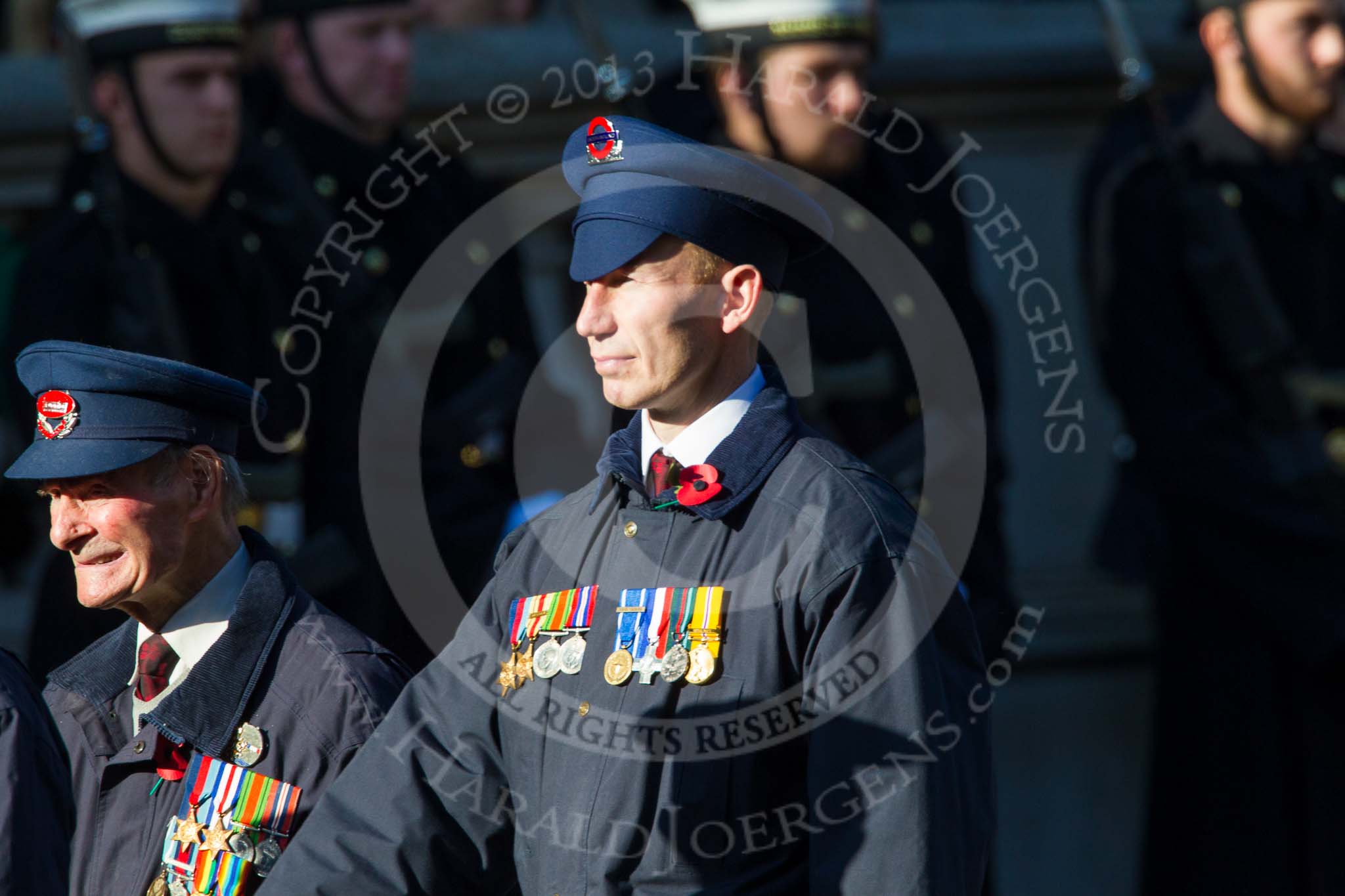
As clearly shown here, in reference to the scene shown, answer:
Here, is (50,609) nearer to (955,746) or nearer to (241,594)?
(241,594)

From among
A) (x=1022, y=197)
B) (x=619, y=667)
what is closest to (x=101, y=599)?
(x=619, y=667)

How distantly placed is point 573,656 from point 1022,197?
4027 mm

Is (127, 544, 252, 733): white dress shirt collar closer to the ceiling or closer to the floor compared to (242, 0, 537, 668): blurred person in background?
closer to the floor

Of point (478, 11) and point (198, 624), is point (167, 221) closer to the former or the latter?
point (478, 11)

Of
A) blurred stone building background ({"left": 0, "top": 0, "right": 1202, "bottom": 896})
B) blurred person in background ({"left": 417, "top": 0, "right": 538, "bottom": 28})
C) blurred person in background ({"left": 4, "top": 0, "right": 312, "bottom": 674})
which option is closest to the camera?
blurred person in background ({"left": 4, "top": 0, "right": 312, "bottom": 674})

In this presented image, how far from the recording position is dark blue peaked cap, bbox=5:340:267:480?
10.5ft

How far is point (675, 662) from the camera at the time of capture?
289 centimetres

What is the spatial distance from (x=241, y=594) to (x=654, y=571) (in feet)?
2.25

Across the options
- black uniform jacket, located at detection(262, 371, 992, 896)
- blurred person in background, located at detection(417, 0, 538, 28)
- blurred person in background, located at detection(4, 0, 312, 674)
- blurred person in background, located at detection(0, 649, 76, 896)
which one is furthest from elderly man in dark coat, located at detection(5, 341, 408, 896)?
blurred person in background, located at detection(417, 0, 538, 28)

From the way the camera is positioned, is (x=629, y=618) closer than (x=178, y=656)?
Yes

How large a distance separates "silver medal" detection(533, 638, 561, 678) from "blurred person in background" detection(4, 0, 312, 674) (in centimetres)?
222

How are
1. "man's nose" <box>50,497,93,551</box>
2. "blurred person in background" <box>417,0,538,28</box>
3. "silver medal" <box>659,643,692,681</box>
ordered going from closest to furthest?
"silver medal" <box>659,643,692,681</box>
"man's nose" <box>50,497,93,551</box>
"blurred person in background" <box>417,0,538,28</box>

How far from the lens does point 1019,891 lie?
20.4 ft

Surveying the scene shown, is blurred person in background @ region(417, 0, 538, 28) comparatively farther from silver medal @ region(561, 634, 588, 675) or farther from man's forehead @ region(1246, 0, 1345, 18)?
silver medal @ region(561, 634, 588, 675)
